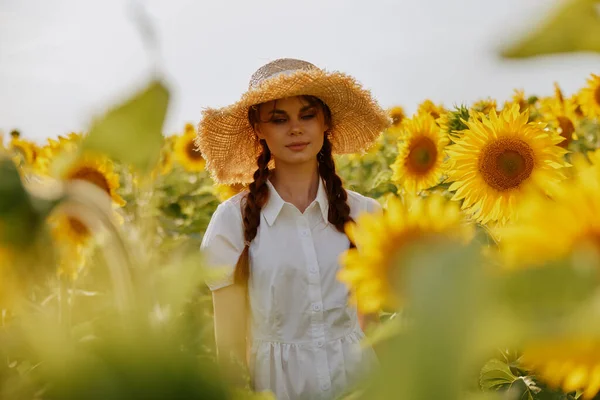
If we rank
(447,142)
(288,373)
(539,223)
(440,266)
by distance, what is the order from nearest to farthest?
(440,266) < (539,223) < (288,373) < (447,142)

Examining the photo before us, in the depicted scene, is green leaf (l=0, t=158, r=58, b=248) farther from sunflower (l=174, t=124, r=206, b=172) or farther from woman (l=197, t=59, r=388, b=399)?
sunflower (l=174, t=124, r=206, b=172)

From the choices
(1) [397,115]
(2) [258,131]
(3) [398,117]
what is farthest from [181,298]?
(1) [397,115]

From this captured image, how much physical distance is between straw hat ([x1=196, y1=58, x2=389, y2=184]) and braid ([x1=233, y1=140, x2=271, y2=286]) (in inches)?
10.7

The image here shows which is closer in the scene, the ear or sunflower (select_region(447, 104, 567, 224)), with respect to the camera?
sunflower (select_region(447, 104, 567, 224))

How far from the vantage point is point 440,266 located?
0.17m

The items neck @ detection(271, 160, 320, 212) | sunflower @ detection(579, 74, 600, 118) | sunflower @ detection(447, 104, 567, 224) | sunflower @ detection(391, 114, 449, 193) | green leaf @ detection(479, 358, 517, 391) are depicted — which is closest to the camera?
green leaf @ detection(479, 358, 517, 391)

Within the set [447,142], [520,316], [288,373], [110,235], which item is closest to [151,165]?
[110,235]

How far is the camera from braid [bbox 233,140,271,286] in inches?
83.3

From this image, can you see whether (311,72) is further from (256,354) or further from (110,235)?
(110,235)

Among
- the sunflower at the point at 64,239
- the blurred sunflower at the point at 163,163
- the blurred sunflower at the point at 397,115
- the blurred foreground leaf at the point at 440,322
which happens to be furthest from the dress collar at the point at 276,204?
the blurred sunflower at the point at 397,115

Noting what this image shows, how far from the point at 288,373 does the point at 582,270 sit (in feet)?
6.48

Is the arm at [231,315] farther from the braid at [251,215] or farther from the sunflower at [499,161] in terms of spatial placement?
the sunflower at [499,161]

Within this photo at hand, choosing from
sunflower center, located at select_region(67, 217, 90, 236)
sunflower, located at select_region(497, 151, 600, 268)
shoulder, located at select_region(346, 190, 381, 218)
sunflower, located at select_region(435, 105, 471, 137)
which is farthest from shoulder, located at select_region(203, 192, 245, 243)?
sunflower, located at select_region(497, 151, 600, 268)

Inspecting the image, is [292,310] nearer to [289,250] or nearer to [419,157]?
[289,250]
